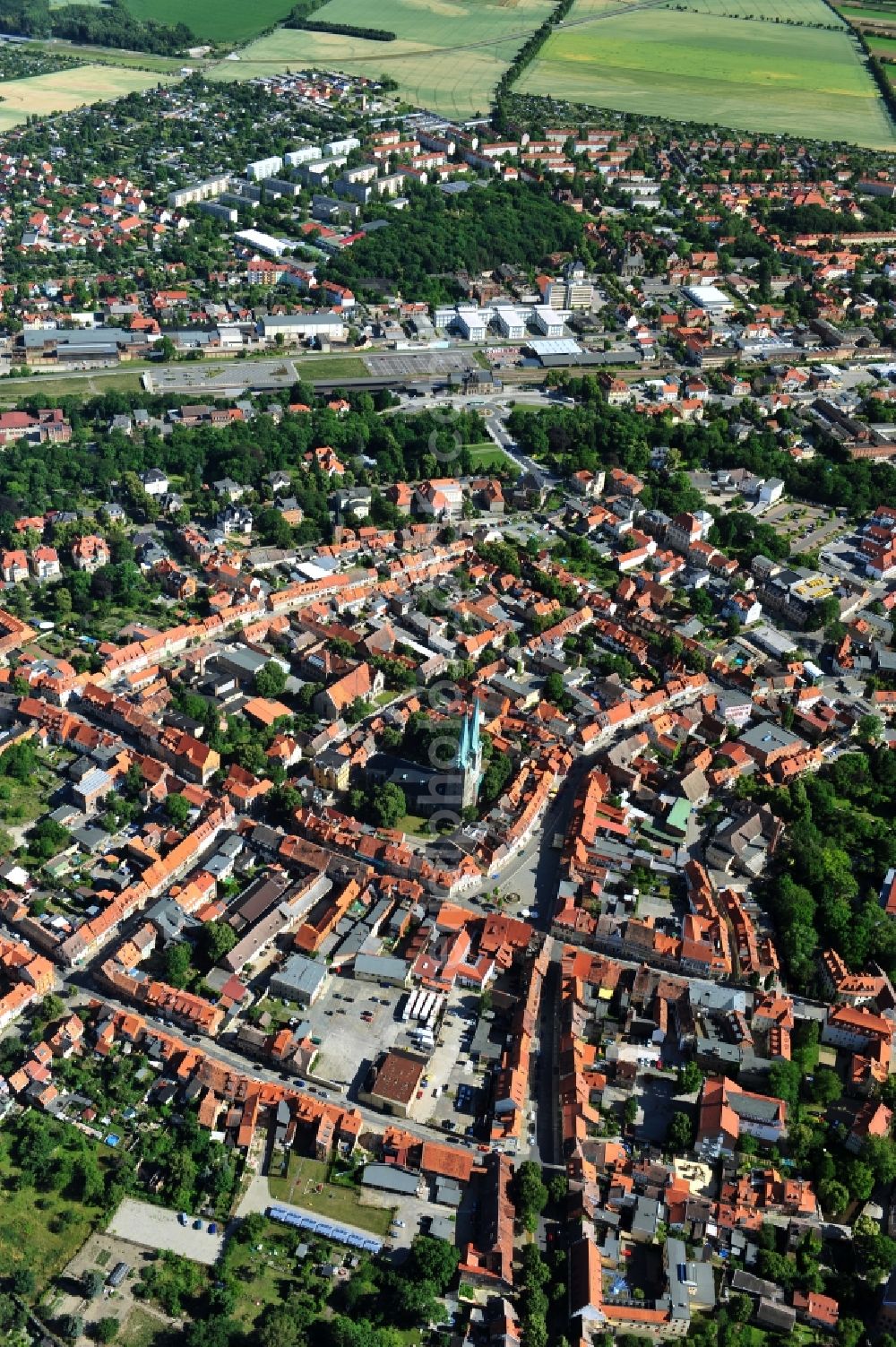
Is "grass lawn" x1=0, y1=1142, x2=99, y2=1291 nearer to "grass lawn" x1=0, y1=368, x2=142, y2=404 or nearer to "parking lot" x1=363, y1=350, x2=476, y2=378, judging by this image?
"grass lawn" x1=0, y1=368, x2=142, y2=404

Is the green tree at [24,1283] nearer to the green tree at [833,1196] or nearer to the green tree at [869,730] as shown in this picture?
the green tree at [833,1196]

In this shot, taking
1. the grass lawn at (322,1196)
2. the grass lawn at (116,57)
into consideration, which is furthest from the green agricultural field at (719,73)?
the grass lawn at (322,1196)

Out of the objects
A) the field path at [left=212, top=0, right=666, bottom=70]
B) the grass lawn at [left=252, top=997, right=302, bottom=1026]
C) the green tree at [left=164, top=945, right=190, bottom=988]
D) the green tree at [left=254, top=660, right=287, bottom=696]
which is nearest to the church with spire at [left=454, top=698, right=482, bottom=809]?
the green tree at [left=254, top=660, right=287, bottom=696]

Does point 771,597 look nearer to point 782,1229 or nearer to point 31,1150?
point 782,1229

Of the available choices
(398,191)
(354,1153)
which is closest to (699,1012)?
(354,1153)

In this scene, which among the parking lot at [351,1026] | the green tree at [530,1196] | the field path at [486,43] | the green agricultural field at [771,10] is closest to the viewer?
the green tree at [530,1196]
